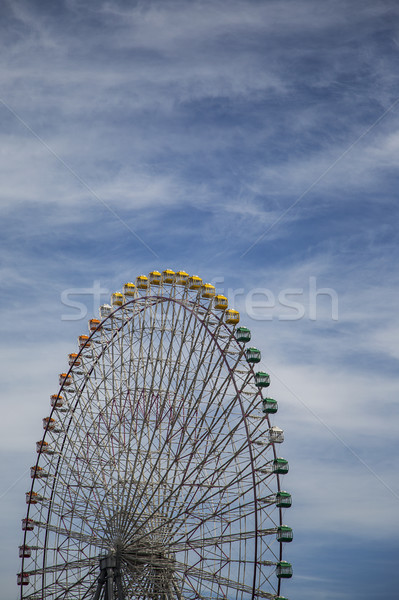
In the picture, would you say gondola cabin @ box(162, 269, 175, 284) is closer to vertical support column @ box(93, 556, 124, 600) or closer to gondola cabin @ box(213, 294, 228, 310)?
gondola cabin @ box(213, 294, 228, 310)

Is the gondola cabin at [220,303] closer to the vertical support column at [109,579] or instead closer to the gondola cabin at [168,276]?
the gondola cabin at [168,276]

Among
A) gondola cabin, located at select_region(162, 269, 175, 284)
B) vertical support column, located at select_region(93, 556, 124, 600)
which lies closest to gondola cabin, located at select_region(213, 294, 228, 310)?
gondola cabin, located at select_region(162, 269, 175, 284)

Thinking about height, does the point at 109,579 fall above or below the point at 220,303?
below

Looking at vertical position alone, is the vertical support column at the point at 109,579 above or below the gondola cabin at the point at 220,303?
below

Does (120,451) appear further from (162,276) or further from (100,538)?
(162,276)

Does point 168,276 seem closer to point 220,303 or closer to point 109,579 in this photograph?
point 220,303

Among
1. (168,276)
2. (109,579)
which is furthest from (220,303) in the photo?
(109,579)

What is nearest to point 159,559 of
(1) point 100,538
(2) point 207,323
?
(1) point 100,538

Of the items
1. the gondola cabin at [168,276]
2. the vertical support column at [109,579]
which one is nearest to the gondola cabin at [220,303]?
the gondola cabin at [168,276]

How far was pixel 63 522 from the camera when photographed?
6469cm

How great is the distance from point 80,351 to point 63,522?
1241cm

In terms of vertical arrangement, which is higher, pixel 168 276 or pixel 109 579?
pixel 168 276

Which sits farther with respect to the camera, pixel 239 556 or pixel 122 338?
pixel 122 338

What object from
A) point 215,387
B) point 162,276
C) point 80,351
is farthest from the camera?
point 80,351
